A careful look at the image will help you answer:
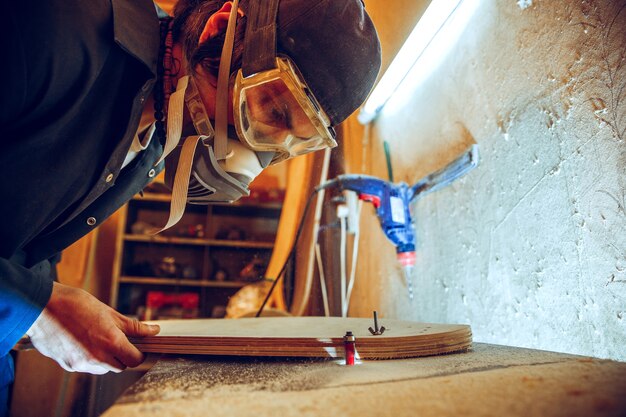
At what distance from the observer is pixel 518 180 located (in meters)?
0.85

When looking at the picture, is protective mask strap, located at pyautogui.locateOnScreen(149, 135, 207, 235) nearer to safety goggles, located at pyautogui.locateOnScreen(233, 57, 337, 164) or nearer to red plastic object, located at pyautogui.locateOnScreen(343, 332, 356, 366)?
safety goggles, located at pyautogui.locateOnScreen(233, 57, 337, 164)

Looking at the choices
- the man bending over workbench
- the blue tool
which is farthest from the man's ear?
the blue tool

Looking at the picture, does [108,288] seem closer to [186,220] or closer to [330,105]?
[186,220]

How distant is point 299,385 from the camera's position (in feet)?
1.48

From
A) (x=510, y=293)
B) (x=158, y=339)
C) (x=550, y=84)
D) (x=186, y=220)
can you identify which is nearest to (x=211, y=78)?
(x=158, y=339)

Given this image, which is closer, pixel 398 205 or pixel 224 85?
pixel 224 85

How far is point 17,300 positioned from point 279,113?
24.2 inches

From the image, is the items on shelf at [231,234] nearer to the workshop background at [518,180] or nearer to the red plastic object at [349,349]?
the workshop background at [518,180]

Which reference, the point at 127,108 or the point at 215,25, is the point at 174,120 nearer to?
the point at 127,108

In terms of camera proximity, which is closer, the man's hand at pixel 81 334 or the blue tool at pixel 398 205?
the man's hand at pixel 81 334

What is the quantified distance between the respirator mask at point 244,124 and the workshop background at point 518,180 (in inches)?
16.1

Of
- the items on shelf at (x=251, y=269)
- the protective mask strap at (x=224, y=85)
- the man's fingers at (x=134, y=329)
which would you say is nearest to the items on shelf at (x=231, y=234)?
the items on shelf at (x=251, y=269)

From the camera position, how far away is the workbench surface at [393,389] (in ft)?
1.11

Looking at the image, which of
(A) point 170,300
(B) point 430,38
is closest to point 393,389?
(B) point 430,38
